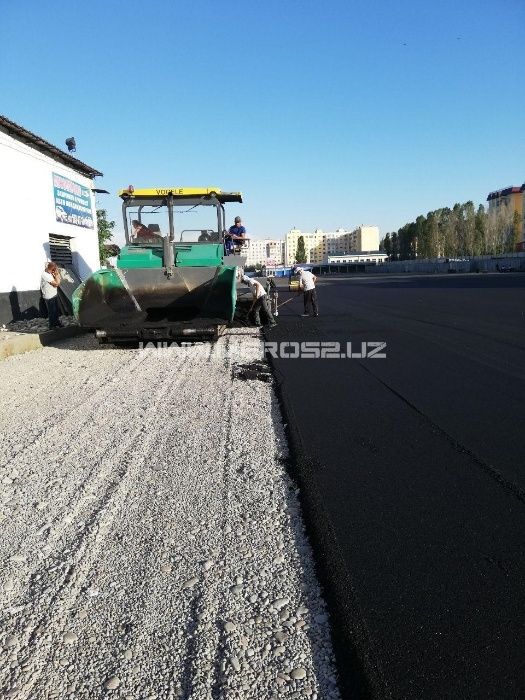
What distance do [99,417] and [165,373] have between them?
2175 mm

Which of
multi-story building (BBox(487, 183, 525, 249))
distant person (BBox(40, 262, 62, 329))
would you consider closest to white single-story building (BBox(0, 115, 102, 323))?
distant person (BBox(40, 262, 62, 329))

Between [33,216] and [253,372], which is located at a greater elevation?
[33,216]

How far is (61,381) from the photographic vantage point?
22.9 feet

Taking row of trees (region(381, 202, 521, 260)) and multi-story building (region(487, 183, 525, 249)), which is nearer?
row of trees (region(381, 202, 521, 260))

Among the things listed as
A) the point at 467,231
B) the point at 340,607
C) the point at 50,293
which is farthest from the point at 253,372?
the point at 467,231

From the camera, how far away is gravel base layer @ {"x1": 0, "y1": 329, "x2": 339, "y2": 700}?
6.57ft

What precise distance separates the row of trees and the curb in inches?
3641

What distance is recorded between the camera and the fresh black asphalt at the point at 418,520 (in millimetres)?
2002

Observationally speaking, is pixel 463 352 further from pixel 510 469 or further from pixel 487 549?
pixel 487 549

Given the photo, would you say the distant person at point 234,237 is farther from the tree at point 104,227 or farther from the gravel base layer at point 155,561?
the tree at point 104,227

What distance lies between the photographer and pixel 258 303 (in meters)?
11.8

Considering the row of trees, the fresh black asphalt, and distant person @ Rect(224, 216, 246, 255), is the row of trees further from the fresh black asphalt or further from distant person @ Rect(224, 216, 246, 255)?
the fresh black asphalt

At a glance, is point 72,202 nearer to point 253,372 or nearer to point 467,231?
point 253,372

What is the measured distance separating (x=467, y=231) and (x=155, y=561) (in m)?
102
